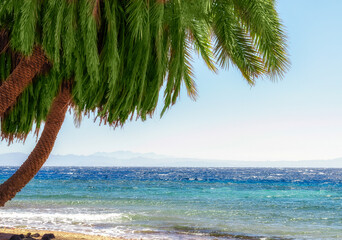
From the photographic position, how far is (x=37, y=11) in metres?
6.38

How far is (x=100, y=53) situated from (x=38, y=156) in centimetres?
268

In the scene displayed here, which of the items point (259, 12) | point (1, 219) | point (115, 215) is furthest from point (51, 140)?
point (115, 215)

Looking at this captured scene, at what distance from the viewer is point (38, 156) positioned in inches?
317

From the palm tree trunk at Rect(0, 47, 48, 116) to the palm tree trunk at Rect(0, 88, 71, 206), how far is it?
109 centimetres

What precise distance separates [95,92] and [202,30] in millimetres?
2978

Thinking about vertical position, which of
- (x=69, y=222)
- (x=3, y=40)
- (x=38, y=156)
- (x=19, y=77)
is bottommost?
(x=69, y=222)

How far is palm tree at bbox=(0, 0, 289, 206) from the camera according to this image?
243 inches

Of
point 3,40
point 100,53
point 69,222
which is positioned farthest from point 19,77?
point 69,222

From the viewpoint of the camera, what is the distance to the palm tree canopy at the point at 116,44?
612cm

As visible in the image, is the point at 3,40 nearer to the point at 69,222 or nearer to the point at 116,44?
the point at 116,44

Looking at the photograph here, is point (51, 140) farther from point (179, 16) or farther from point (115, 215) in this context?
point (115, 215)

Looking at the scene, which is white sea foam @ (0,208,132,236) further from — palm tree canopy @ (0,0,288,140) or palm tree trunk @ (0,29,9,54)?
palm tree trunk @ (0,29,9,54)

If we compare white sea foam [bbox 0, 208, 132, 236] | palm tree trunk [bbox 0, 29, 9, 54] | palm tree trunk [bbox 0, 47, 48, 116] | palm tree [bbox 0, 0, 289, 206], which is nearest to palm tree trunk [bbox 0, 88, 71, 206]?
palm tree [bbox 0, 0, 289, 206]

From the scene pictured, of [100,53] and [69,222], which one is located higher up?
[100,53]
